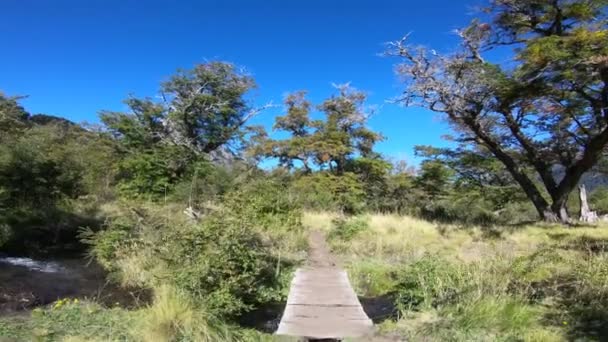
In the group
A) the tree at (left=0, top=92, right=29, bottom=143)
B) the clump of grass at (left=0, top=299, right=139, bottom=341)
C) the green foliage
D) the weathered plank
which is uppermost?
the tree at (left=0, top=92, right=29, bottom=143)

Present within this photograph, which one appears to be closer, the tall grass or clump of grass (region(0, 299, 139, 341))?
clump of grass (region(0, 299, 139, 341))

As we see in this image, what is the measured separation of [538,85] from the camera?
1370 centimetres

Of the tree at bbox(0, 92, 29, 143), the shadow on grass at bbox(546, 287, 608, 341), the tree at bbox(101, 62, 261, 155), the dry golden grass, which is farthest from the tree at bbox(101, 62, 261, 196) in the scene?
the shadow on grass at bbox(546, 287, 608, 341)

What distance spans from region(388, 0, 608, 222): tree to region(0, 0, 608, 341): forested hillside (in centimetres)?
6

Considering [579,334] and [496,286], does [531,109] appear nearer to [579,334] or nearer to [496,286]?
[496,286]

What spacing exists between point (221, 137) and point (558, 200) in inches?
690

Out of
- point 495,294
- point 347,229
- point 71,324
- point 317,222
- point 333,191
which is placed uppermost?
point 333,191

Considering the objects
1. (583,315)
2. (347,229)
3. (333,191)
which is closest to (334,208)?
(333,191)

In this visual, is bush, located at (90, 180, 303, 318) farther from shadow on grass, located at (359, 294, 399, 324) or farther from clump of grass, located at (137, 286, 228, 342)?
shadow on grass, located at (359, 294, 399, 324)

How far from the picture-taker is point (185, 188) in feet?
55.1

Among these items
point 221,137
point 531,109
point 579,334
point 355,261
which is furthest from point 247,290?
point 221,137

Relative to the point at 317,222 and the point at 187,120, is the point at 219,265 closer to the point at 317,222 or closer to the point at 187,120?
the point at 317,222

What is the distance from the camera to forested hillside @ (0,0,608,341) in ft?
19.0

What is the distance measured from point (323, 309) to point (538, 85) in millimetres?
11128
